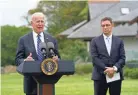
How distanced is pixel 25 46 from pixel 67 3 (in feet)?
215

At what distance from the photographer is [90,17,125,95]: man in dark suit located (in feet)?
26.5

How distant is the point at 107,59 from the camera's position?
8.13 metres

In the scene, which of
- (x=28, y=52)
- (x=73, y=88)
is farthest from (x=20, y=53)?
(x=73, y=88)

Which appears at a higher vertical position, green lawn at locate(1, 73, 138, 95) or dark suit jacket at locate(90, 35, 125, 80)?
dark suit jacket at locate(90, 35, 125, 80)

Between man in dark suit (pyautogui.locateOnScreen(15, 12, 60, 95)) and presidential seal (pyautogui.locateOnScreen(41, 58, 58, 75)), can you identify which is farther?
man in dark suit (pyautogui.locateOnScreen(15, 12, 60, 95))

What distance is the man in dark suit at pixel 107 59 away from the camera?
8070 millimetres

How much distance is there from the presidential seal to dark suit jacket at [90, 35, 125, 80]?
4.51ft

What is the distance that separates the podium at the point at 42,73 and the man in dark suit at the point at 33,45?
0.47m

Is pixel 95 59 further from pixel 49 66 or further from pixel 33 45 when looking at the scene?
pixel 49 66

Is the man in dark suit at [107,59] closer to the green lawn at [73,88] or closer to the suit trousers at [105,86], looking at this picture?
the suit trousers at [105,86]

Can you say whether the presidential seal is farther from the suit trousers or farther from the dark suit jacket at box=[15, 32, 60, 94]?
A: the suit trousers

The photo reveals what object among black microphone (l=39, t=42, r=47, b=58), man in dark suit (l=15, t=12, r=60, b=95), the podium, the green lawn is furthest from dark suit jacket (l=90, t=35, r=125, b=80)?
the green lawn

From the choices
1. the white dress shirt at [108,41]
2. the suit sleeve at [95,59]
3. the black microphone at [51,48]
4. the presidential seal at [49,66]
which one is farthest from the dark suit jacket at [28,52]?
the white dress shirt at [108,41]

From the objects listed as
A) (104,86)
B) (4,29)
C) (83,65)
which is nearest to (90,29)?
(83,65)
